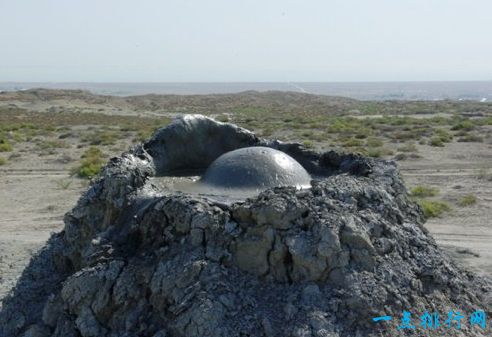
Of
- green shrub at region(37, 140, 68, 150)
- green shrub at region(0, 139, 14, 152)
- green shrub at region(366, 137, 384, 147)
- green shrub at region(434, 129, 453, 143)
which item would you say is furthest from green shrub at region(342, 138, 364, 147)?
green shrub at region(0, 139, 14, 152)

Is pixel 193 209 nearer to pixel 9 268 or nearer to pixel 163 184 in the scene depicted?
pixel 163 184

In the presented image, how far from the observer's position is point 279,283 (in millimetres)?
3973

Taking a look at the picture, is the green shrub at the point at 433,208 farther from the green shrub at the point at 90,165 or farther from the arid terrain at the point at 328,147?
the green shrub at the point at 90,165

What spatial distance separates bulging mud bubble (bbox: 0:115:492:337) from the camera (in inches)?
149

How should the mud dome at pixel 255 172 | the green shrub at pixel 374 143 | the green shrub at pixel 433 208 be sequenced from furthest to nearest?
the green shrub at pixel 374 143, the green shrub at pixel 433 208, the mud dome at pixel 255 172

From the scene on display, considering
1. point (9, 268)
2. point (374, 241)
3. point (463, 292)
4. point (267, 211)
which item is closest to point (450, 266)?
point (463, 292)

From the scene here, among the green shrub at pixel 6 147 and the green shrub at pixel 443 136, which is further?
the green shrub at pixel 443 136

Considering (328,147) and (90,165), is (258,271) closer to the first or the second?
(90,165)

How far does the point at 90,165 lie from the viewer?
15422 millimetres

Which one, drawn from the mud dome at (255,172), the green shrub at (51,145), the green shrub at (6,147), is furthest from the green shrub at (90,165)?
the mud dome at (255,172)

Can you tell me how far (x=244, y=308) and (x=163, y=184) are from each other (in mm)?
2134

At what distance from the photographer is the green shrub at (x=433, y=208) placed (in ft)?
35.1

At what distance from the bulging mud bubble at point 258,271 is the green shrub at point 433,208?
228 inches

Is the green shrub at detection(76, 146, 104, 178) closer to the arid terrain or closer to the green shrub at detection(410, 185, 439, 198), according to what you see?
the arid terrain
